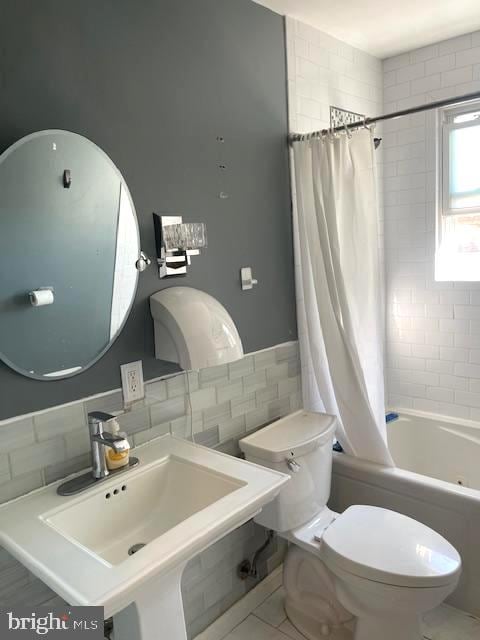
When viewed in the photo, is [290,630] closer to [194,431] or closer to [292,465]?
[292,465]

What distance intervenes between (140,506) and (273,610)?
3.15 feet

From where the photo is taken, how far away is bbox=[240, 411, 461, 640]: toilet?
5.15 ft

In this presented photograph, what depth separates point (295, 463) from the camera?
1.88 metres

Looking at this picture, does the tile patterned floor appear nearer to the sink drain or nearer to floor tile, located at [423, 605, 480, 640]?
floor tile, located at [423, 605, 480, 640]

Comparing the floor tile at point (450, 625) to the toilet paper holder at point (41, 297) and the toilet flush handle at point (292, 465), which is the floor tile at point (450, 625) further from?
the toilet paper holder at point (41, 297)

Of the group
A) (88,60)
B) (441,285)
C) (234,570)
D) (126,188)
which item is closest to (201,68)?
(88,60)

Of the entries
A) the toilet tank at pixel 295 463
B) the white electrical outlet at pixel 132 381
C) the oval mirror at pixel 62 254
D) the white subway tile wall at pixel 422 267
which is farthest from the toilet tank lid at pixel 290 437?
the white subway tile wall at pixel 422 267

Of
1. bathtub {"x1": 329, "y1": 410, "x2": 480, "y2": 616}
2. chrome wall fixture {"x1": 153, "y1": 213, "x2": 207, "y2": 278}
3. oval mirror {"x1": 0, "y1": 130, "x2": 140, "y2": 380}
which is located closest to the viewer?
oval mirror {"x1": 0, "y1": 130, "x2": 140, "y2": 380}

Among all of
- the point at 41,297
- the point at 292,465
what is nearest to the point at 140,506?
the point at 292,465

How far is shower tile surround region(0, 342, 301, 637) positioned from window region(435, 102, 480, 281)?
1252mm

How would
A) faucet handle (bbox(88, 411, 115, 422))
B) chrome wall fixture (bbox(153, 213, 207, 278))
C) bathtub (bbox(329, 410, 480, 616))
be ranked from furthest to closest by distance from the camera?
bathtub (bbox(329, 410, 480, 616))
chrome wall fixture (bbox(153, 213, 207, 278))
faucet handle (bbox(88, 411, 115, 422))

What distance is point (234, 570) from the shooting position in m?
2.07

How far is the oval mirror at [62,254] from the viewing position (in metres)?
1.34

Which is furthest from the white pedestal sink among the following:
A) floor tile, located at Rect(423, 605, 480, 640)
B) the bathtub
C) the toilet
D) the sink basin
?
floor tile, located at Rect(423, 605, 480, 640)
